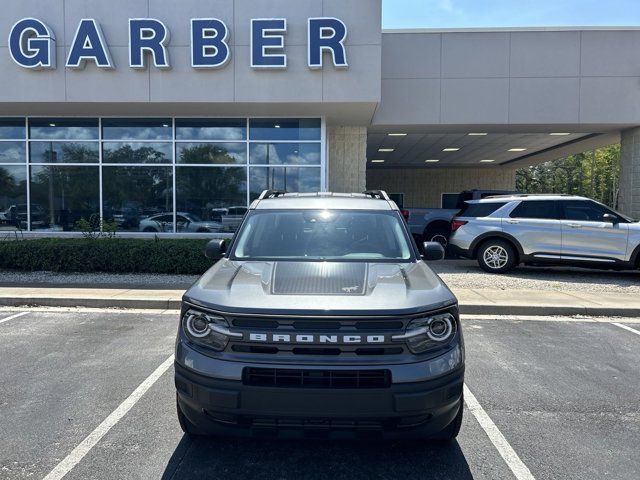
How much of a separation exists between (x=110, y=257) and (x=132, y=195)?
3553 millimetres

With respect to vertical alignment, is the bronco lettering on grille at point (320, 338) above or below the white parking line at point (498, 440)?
above

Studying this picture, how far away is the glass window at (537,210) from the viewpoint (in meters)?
10.7

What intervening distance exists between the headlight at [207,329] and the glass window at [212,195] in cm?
1050

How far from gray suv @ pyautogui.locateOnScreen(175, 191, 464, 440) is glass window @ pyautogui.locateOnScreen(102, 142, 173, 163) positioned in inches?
438

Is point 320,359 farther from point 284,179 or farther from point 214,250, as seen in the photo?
point 284,179

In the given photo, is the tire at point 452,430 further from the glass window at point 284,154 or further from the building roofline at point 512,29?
the building roofline at point 512,29

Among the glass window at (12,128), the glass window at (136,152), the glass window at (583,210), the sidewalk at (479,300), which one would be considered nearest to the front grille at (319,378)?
the sidewalk at (479,300)

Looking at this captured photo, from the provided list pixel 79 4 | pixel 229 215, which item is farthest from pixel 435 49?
pixel 79 4

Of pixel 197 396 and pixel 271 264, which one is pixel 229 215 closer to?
pixel 271 264

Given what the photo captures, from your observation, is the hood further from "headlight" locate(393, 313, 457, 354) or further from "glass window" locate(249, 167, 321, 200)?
"glass window" locate(249, 167, 321, 200)

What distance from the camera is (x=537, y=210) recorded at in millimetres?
10789

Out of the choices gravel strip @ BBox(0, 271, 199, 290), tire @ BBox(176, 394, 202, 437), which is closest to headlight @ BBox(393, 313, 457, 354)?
tire @ BBox(176, 394, 202, 437)

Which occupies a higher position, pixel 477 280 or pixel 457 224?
Result: pixel 457 224

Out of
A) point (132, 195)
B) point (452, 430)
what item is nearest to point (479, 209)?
point (452, 430)
